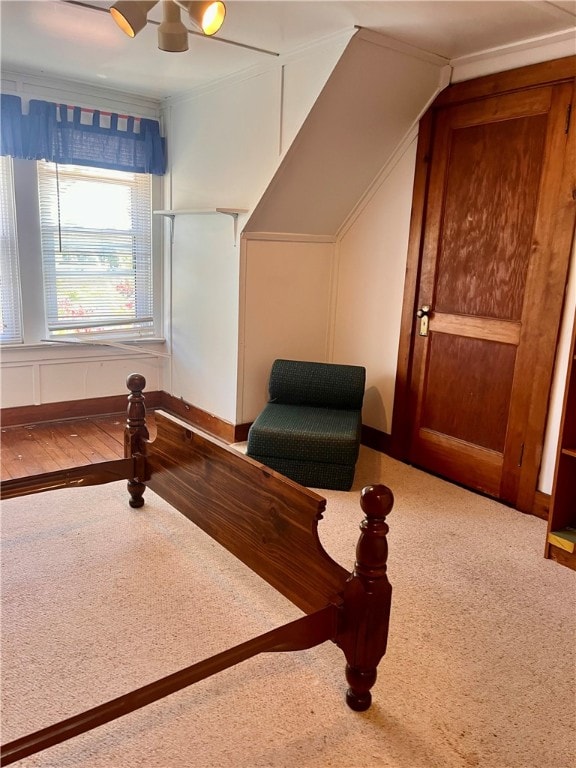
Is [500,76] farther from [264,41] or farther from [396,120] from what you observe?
[264,41]

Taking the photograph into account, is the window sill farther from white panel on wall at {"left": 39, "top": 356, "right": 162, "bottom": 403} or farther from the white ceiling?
the white ceiling

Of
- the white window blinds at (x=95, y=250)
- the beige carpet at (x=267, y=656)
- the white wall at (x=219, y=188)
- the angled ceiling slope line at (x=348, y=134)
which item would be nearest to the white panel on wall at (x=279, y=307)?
the white wall at (x=219, y=188)

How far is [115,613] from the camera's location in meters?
2.12

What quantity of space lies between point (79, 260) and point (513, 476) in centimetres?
322

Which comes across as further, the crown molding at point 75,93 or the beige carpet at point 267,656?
the crown molding at point 75,93

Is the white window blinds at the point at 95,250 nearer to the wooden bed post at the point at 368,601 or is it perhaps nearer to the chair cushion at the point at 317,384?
the chair cushion at the point at 317,384

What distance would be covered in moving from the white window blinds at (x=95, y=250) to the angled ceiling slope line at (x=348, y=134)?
1237 mm

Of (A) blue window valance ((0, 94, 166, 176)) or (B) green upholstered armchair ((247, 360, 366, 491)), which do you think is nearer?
(B) green upholstered armchair ((247, 360, 366, 491))

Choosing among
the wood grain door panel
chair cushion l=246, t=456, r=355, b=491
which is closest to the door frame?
the wood grain door panel

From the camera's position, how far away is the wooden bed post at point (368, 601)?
5.23 feet

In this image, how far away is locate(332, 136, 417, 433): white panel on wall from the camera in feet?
11.9

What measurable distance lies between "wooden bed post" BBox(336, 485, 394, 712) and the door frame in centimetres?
169

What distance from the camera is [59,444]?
382 centimetres

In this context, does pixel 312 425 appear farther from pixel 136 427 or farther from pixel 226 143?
pixel 226 143
